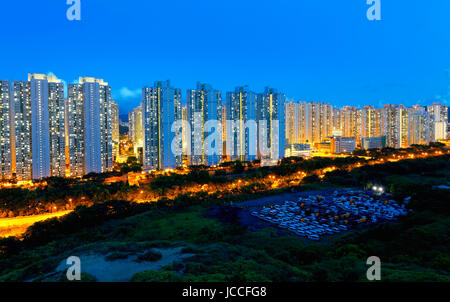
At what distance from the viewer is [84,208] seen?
13.3 m

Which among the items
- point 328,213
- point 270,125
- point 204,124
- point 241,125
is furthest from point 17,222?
point 270,125

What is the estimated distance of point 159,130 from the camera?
27.9 meters

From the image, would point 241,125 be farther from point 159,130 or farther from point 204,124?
point 159,130

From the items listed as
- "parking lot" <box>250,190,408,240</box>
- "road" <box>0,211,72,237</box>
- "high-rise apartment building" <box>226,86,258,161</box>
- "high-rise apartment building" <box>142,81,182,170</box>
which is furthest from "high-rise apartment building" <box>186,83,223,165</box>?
"road" <box>0,211,72,237</box>

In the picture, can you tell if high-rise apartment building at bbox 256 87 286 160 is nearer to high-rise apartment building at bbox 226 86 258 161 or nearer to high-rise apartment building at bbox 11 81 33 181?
high-rise apartment building at bbox 226 86 258 161

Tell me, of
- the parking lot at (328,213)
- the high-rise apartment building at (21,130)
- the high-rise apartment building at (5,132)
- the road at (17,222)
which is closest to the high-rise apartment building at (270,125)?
the parking lot at (328,213)

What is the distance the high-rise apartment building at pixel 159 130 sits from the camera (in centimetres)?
2775

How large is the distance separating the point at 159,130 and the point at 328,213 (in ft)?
60.5

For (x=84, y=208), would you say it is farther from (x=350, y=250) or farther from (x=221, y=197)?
(x=350, y=250)

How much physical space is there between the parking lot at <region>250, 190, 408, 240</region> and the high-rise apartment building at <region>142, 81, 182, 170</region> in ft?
45.7

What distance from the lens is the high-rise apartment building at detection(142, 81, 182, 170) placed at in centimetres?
2775

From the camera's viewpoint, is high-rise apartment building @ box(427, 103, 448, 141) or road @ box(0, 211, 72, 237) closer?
road @ box(0, 211, 72, 237)
